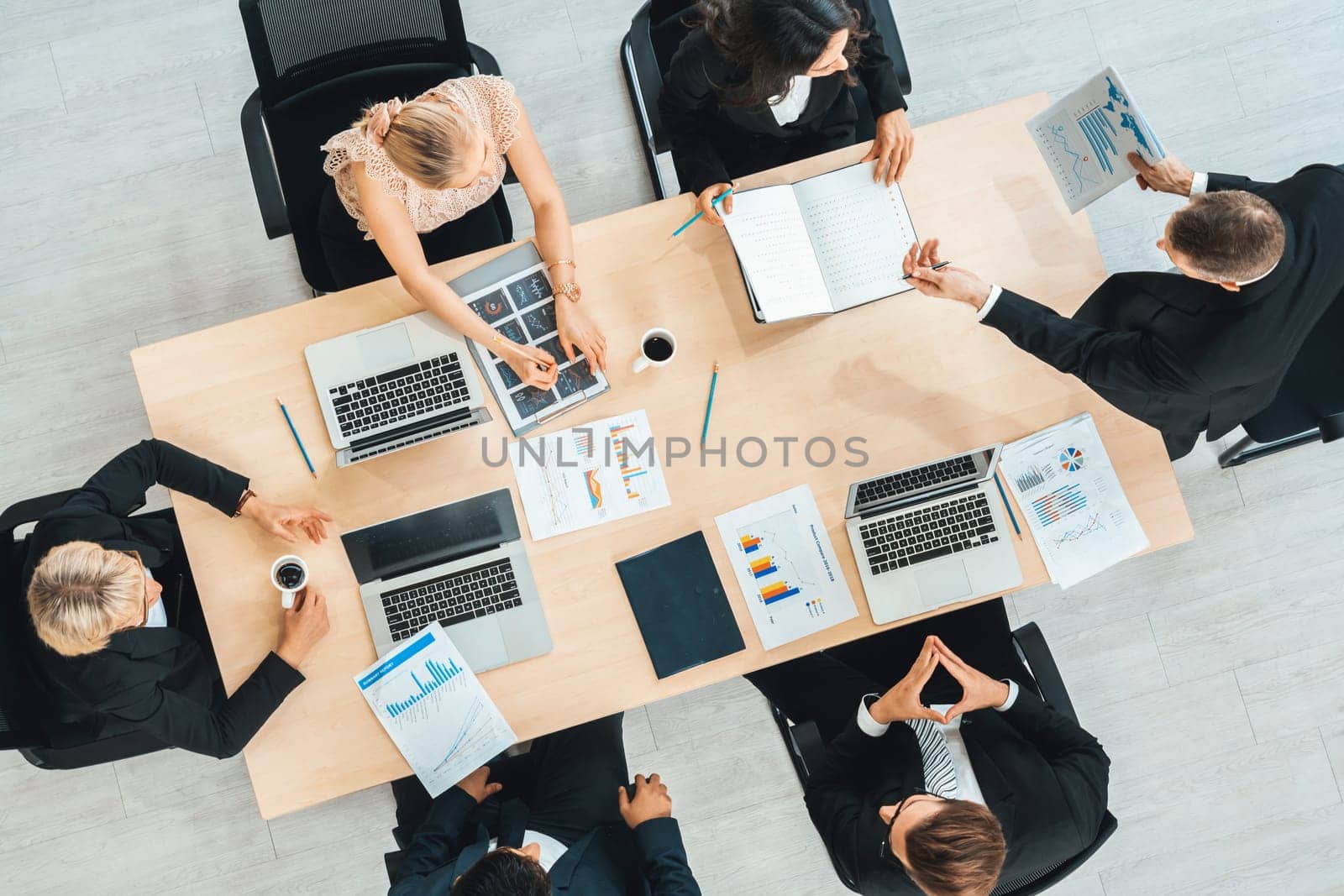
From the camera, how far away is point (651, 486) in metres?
1.83

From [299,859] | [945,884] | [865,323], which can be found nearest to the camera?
[945,884]

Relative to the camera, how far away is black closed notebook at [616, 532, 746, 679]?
1798 mm

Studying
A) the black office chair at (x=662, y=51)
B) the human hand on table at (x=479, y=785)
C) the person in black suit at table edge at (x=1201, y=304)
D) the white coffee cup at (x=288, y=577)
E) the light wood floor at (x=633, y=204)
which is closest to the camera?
the person in black suit at table edge at (x=1201, y=304)

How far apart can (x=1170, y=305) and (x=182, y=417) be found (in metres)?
2.08

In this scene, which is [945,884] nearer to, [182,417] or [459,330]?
[459,330]

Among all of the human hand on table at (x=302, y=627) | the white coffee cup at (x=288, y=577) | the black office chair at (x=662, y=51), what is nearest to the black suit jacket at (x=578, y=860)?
the human hand on table at (x=302, y=627)

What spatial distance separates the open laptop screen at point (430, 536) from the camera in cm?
180

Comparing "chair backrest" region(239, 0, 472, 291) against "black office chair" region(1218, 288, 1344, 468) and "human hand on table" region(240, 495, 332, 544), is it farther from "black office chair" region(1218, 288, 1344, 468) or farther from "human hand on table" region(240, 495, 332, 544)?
"black office chair" region(1218, 288, 1344, 468)

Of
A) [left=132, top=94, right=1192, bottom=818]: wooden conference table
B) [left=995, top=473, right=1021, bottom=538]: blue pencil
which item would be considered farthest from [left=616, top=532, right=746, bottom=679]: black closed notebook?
[left=995, top=473, right=1021, bottom=538]: blue pencil

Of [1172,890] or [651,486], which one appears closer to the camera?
[651,486]

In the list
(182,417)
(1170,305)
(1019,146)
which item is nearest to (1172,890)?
(1170,305)

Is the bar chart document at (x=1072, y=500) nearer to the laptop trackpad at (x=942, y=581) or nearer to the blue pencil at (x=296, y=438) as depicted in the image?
the laptop trackpad at (x=942, y=581)

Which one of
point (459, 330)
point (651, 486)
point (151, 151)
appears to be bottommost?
point (651, 486)

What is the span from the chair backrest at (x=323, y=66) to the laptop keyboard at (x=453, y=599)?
0.89 meters
